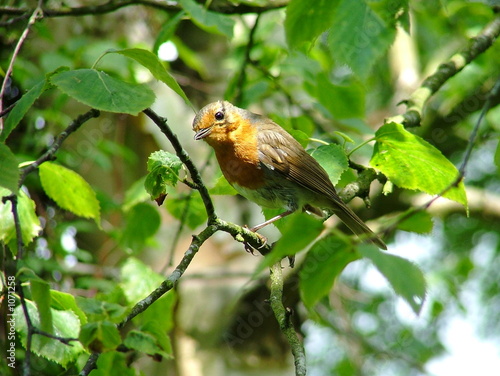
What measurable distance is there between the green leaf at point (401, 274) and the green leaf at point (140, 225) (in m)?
2.29

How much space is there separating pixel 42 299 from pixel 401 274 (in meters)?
1.02

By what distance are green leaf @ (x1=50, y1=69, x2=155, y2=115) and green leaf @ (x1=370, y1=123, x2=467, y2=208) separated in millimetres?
1122

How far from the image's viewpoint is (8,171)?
1.43m

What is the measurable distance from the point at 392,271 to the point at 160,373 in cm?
379

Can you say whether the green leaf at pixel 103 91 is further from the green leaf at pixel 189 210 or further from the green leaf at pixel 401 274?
the green leaf at pixel 189 210

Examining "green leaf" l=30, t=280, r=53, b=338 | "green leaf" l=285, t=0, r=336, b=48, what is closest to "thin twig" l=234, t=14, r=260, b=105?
"green leaf" l=285, t=0, r=336, b=48

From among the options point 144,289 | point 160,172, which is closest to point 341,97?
point 144,289

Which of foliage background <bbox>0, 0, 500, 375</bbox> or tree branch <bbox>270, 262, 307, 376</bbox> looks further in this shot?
foliage background <bbox>0, 0, 500, 375</bbox>

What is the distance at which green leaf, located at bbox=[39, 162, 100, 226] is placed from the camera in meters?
2.46

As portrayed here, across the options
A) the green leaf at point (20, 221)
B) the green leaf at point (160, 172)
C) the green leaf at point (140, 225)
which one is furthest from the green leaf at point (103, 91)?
the green leaf at point (140, 225)

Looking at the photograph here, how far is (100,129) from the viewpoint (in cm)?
504

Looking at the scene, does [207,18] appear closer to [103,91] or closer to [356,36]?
[356,36]

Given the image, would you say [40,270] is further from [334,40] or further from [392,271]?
[392,271]

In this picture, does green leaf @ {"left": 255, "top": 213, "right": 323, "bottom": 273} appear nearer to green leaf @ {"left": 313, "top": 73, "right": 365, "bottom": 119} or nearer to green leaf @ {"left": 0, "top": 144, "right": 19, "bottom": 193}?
green leaf @ {"left": 0, "top": 144, "right": 19, "bottom": 193}
